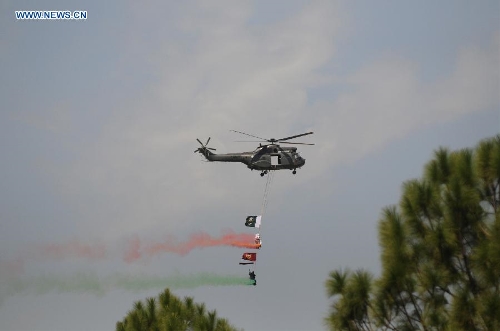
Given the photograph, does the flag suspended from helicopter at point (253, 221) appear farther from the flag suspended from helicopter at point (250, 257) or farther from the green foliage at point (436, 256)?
the green foliage at point (436, 256)

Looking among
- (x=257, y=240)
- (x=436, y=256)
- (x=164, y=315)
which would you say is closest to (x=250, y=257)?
(x=257, y=240)

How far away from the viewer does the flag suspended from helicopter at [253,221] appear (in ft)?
206

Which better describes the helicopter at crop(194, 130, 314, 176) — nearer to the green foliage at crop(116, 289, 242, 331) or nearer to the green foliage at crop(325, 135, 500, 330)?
the green foliage at crop(116, 289, 242, 331)

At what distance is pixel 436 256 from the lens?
27469 millimetres

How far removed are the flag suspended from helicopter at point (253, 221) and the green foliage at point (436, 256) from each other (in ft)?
113

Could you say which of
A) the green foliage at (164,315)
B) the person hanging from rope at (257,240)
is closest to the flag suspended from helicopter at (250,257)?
the person hanging from rope at (257,240)

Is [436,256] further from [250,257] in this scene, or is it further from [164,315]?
[250,257]

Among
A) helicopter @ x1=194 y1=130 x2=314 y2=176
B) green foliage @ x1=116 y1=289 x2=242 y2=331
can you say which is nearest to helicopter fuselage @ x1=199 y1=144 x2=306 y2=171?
helicopter @ x1=194 y1=130 x2=314 y2=176

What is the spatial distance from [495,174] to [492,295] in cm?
378

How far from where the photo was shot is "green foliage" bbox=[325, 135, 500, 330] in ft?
87.2

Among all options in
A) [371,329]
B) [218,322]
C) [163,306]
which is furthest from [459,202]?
[163,306]

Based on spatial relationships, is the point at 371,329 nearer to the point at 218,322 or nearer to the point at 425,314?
the point at 425,314

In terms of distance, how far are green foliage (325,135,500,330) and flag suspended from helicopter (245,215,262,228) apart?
3448 centimetres

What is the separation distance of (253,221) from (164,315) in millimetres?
17237
